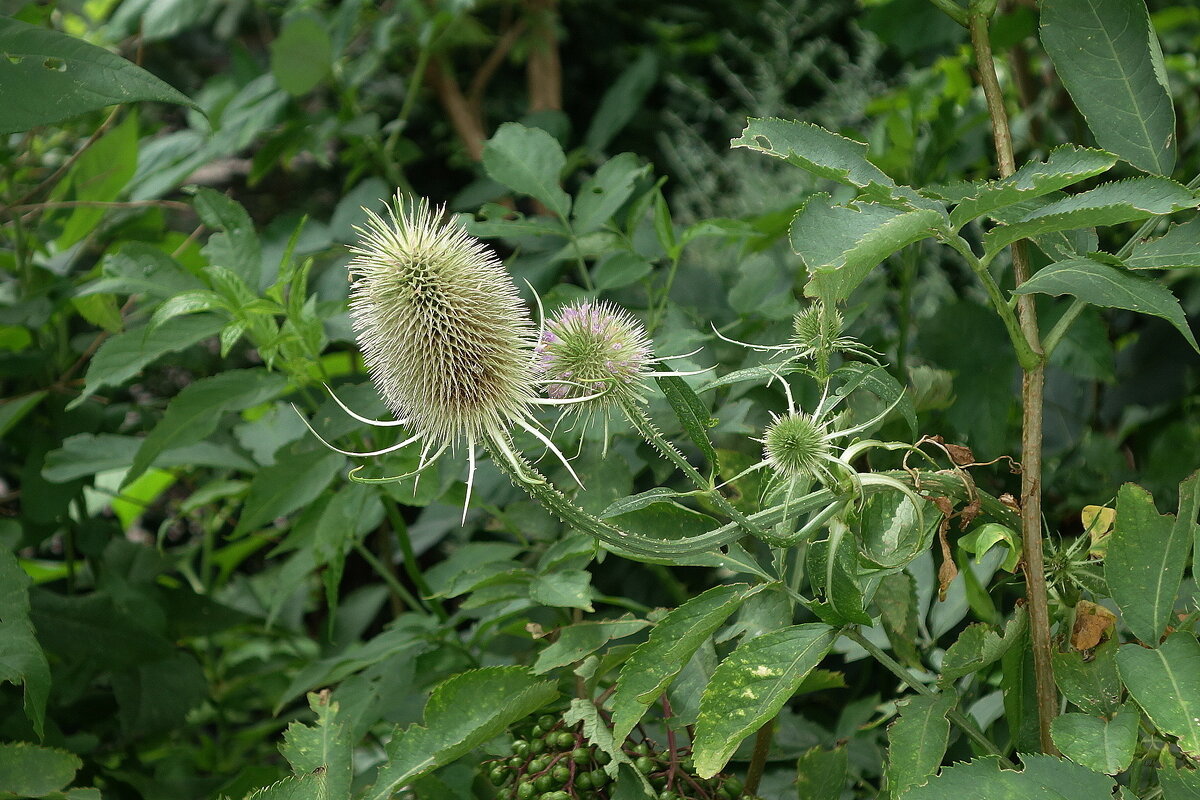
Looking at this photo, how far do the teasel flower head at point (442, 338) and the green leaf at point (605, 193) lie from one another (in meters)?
0.31

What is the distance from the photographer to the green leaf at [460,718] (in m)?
0.62

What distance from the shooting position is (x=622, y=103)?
1366 mm

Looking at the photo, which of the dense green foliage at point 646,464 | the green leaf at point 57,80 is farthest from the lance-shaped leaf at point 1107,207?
the green leaf at point 57,80

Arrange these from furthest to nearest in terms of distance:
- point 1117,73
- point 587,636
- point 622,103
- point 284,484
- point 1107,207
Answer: point 622,103 → point 284,484 → point 587,636 → point 1117,73 → point 1107,207

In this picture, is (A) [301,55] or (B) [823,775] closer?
(B) [823,775]

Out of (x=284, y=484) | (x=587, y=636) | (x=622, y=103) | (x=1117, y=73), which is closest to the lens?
(x=1117, y=73)

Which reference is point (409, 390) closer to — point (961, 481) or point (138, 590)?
point (961, 481)

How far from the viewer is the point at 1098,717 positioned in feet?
1.82

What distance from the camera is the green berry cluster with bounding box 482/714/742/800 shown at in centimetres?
64

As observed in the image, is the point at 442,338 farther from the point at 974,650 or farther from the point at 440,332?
the point at 974,650

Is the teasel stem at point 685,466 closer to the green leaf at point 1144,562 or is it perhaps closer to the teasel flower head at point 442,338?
the teasel flower head at point 442,338

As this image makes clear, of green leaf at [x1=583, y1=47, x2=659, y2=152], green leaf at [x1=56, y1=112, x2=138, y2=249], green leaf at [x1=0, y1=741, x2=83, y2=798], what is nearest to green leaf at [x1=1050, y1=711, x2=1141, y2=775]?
green leaf at [x1=0, y1=741, x2=83, y2=798]

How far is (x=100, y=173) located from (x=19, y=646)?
0.69 metres

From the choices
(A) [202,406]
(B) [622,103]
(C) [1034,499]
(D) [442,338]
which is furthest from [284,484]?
(B) [622,103]
